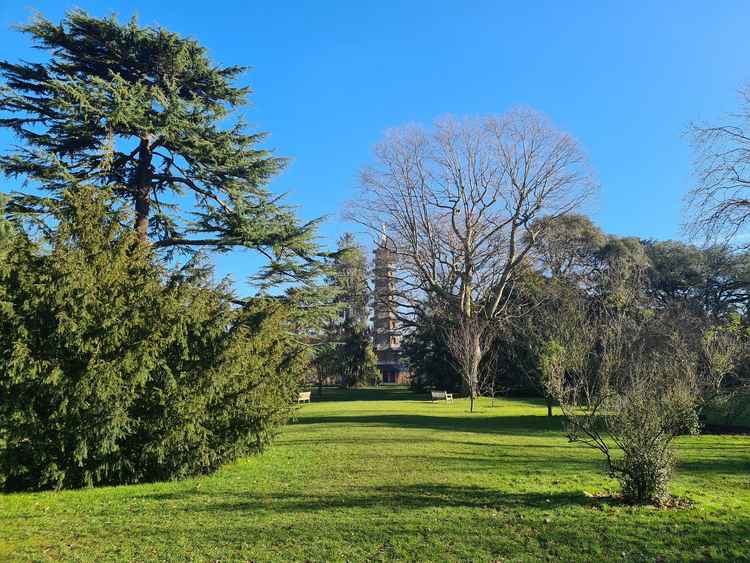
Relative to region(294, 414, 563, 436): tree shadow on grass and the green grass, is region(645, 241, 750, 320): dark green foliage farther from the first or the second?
the green grass

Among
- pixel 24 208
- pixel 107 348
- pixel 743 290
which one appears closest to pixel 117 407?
pixel 107 348

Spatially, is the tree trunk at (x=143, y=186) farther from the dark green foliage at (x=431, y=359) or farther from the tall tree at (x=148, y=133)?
the dark green foliage at (x=431, y=359)

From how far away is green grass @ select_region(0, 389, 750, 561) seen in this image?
5484 millimetres

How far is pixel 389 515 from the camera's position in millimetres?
A: 6770

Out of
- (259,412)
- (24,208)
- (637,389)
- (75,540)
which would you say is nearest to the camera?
(75,540)

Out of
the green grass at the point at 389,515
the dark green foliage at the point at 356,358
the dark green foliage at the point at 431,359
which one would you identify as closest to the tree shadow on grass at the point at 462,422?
the green grass at the point at 389,515

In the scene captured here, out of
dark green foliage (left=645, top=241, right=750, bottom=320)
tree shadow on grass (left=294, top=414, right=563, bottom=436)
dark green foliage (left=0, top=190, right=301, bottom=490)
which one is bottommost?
tree shadow on grass (left=294, top=414, right=563, bottom=436)

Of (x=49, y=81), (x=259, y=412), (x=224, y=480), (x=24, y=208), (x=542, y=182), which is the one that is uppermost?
(x=542, y=182)

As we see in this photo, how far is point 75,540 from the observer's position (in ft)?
19.6

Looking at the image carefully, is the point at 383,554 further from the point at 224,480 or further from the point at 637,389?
the point at 224,480

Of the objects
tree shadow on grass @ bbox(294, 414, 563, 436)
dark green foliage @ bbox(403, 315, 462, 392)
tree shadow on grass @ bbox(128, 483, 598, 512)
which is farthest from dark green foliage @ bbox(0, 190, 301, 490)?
dark green foliage @ bbox(403, 315, 462, 392)

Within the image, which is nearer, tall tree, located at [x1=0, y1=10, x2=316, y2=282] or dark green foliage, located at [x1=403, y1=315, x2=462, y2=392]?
tall tree, located at [x1=0, y1=10, x2=316, y2=282]

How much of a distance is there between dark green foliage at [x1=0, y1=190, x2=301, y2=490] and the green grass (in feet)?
2.00

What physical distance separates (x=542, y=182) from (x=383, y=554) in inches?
Answer: 1294
